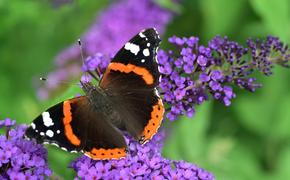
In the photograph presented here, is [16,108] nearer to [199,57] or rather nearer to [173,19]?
[173,19]

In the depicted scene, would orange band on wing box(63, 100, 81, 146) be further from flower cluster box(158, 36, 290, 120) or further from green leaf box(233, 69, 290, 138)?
green leaf box(233, 69, 290, 138)

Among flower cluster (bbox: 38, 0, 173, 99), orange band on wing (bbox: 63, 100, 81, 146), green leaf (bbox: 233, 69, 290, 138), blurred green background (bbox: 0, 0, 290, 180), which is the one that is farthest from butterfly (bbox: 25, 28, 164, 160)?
green leaf (bbox: 233, 69, 290, 138)

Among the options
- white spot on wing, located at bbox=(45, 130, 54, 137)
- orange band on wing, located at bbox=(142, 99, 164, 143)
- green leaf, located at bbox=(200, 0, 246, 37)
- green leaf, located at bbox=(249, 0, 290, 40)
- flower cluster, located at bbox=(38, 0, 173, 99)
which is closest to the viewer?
white spot on wing, located at bbox=(45, 130, 54, 137)

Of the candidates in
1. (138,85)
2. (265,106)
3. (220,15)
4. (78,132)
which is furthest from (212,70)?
(265,106)

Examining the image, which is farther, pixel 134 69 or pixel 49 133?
pixel 134 69

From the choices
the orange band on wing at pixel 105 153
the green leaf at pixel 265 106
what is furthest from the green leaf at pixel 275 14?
the orange band on wing at pixel 105 153

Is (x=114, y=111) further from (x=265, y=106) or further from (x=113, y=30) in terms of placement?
(x=265, y=106)

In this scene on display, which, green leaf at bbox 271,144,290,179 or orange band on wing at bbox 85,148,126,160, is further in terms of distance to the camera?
green leaf at bbox 271,144,290,179

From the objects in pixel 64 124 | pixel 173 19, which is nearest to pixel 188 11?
pixel 173 19
